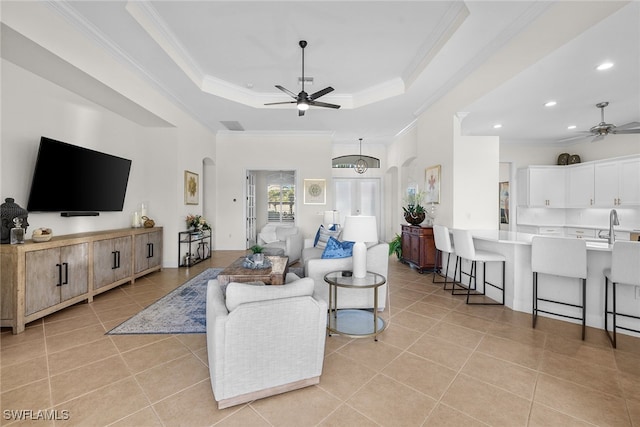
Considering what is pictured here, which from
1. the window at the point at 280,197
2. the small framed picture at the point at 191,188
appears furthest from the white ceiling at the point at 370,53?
the window at the point at 280,197

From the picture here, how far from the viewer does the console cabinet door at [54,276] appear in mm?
2744

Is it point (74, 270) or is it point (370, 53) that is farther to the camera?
point (370, 53)

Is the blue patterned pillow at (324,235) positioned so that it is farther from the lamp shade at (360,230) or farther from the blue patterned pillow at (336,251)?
the lamp shade at (360,230)

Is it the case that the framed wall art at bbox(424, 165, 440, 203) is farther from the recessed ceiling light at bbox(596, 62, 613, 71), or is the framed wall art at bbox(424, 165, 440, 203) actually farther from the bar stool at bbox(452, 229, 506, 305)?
the recessed ceiling light at bbox(596, 62, 613, 71)

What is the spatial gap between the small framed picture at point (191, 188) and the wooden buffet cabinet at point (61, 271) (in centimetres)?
143

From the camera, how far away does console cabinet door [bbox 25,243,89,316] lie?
9.00 feet

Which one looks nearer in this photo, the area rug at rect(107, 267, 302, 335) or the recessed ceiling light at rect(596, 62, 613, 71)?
the area rug at rect(107, 267, 302, 335)

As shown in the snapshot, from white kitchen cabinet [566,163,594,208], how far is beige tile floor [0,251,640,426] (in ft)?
14.7

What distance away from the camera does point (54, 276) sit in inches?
117

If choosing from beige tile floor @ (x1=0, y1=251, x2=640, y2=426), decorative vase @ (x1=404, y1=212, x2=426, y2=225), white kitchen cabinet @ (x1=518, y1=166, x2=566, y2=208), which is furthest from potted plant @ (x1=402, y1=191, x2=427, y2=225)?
white kitchen cabinet @ (x1=518, y1=166, x2=566, y2=208)

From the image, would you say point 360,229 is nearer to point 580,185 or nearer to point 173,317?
point 173,317

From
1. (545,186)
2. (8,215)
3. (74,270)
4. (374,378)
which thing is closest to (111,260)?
(74,270)

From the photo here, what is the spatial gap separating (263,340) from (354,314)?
1620 millimetres

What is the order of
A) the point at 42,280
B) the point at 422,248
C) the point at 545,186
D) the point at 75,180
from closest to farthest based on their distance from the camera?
the point at 42,280
the point at 75,180
the point at 422,248
the point at 545,186
